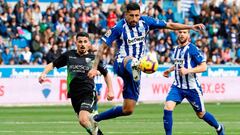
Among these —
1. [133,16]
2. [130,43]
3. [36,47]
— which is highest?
[133,16]

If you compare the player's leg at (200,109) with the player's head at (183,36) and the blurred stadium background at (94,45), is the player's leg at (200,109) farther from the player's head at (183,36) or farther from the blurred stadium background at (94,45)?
the blurred stadium background at (94,45)

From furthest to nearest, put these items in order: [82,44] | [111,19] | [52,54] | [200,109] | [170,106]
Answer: [111,19] < [52,54] < [200,109] < [170,106] < [82,44]

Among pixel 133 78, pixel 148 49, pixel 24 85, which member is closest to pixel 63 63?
pixel 133 78

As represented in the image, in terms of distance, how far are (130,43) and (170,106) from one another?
2026 millimetres

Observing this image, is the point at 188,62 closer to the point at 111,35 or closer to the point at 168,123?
the point at 168,123

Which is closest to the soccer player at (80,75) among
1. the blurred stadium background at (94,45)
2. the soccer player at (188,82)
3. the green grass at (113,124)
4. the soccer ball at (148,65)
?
the soccer ball at (148,65)

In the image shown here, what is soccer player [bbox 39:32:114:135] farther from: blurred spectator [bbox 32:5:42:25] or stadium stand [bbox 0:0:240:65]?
blurred spectator [bbox 32:5:42:25]

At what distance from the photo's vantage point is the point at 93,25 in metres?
37.2

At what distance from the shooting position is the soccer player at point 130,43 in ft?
46.0

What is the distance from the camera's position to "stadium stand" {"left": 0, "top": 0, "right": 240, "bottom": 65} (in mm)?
34281

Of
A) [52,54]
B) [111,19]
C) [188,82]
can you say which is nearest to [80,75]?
[188,82]

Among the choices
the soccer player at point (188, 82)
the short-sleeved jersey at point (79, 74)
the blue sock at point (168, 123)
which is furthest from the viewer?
the soccer player at point (188, 82)

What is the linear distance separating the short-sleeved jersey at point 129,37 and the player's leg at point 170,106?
1.66 meters

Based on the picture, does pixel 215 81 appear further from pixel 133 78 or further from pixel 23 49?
pixel 133 78
